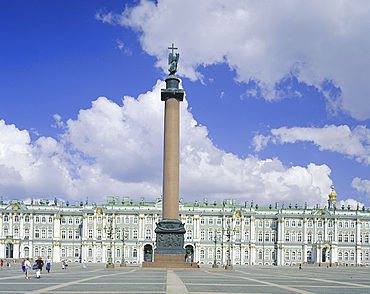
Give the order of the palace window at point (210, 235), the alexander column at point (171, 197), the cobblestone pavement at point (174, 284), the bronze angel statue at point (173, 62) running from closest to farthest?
1. the cobblestone pavement at point (174, 284)
2. the alexander column at point (171, 197)
3. the bronze angel statue at point (173, 62)
4. the palace window at point (210, 235)

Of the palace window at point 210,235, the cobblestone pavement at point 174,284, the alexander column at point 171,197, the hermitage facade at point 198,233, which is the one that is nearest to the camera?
the cobblestone pavement at point 174,284

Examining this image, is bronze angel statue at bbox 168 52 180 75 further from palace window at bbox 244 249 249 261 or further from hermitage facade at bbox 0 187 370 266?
palace window at bbox 244 249 249 261

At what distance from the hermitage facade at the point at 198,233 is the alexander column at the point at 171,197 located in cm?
5641

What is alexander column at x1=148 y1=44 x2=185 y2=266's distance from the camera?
59.0 meters

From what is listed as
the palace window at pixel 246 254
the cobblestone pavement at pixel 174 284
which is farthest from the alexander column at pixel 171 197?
the palace window at pixel 246 254

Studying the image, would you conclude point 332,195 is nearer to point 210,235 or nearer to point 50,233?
point 210,235

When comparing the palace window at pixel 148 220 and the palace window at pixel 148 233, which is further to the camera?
the palace window at pixel 148 220

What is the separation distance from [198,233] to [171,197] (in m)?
60.8

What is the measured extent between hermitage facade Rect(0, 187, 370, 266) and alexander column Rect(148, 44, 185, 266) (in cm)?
5641

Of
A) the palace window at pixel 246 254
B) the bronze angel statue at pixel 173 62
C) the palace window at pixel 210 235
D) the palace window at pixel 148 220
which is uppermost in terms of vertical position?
the bronze angel statue at pixel 173 62

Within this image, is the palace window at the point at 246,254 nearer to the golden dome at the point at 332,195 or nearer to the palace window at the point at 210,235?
the palace window at the point at 210,235

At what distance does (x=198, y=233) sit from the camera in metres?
119

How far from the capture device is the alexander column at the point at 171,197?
59.0 metres

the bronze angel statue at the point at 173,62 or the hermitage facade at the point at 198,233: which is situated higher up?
the bronze angel statue at the point at 173,62
